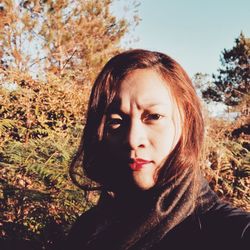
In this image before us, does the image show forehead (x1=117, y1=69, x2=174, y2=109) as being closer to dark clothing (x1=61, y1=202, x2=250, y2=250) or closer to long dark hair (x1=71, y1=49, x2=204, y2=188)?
long dark hair (x1=71, y1=49, x2=204, y2=188)

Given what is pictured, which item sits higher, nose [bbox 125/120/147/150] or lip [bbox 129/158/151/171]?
nose [bbox 125/120/147/150]

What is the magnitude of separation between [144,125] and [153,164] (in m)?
0.15

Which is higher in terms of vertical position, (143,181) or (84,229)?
(143,181)

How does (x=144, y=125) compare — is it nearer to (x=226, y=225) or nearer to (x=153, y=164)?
(x=153, y=164)

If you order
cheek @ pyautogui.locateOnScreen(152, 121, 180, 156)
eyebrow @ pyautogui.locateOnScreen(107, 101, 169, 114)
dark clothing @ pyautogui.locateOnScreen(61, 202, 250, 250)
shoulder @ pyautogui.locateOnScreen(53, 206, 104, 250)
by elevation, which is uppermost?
eyebrow @ pyautogui.locateOnScreen(107, 101, 169, 114)

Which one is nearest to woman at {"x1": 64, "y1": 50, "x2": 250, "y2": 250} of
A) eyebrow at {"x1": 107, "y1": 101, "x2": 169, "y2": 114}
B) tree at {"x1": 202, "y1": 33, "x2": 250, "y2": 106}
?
eyebrow at {"x1": 107, "y1": 101, "x2": 169, "y2": 114}

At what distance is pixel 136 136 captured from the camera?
4.02ft

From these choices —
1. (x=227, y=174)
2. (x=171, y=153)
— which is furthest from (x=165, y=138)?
(x=227, y=174)

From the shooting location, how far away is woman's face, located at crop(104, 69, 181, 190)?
1206mm

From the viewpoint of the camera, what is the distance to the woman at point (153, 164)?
109 cm

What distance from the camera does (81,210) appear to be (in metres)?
2.48

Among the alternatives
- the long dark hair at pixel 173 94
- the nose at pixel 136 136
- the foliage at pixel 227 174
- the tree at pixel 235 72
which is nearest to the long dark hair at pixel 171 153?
the long dark hair at pixel 173 94

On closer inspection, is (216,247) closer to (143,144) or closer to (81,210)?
(143,144)

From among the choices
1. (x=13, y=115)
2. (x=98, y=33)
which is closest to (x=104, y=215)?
(x=13, y=115)
